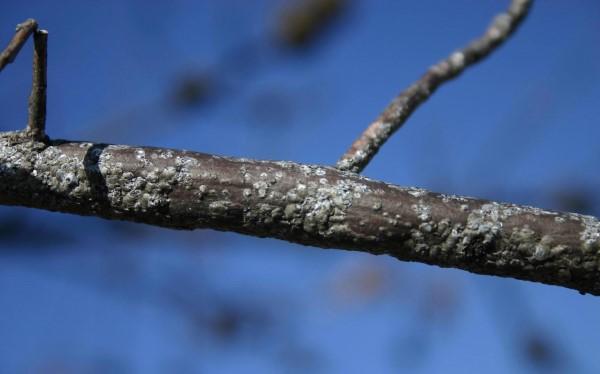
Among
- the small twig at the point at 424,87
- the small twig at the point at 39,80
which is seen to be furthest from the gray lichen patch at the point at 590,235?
the small twig at the point at 39,80

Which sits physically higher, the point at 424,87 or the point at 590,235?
the point at 424,87

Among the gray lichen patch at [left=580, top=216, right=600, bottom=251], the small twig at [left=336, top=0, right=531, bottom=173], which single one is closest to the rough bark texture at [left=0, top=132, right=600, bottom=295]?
the gray lichen patch at [left=580, top=216, right=600, bottom=251]

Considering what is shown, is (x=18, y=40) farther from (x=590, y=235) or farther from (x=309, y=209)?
(x=590, y=235)

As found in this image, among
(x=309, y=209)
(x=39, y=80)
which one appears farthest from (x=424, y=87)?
(x=39, y=80)

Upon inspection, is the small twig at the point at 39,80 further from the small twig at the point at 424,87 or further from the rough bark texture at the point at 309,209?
the small twig at the point at 424,87

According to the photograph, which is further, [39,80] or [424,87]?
[424,87]

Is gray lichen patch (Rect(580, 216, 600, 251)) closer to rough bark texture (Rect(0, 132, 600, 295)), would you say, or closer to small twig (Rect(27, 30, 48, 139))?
rough bark texture (Rect(0, 132, 600, 295))

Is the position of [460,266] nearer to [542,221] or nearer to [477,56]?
[542,221]
